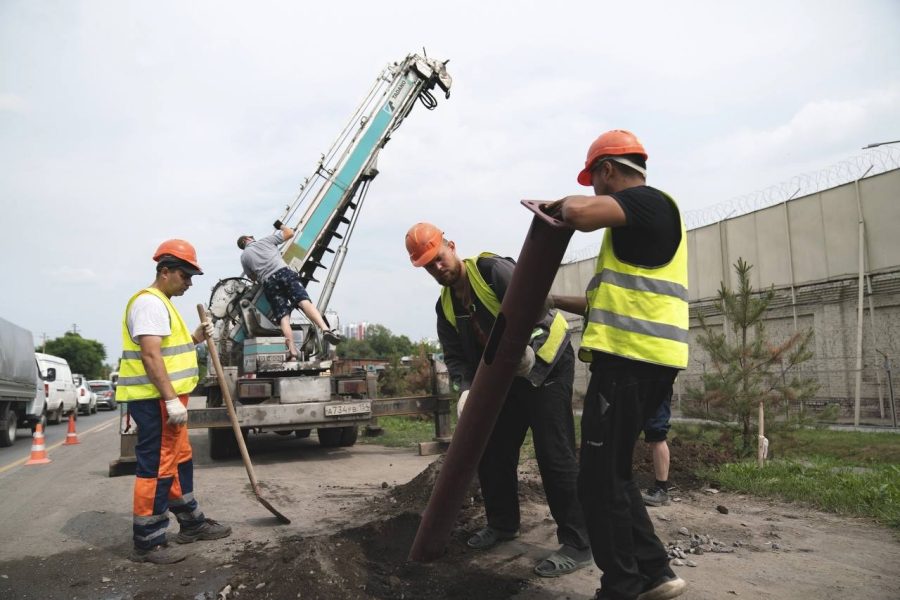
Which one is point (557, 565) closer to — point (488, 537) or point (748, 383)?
point (488, 537)

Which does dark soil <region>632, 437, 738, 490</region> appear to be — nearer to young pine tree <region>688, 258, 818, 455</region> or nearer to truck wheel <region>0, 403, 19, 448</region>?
young pine tree <region>688, 258, 818, 455</region>

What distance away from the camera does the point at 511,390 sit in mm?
3506

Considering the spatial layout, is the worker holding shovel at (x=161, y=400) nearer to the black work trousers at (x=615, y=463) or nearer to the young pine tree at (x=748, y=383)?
the black work trousers at (x=615, y=463)

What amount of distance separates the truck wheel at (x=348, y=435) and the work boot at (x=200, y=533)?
5061 millimetres

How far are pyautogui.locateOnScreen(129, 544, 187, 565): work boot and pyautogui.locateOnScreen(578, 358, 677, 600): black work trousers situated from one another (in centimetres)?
263

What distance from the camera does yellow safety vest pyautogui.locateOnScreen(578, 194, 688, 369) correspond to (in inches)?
97.3

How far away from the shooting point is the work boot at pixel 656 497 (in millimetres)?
4553

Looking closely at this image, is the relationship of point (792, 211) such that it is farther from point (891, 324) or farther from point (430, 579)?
point (430, 579)

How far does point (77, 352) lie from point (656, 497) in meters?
81.4

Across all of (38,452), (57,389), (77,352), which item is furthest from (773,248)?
(77,352)

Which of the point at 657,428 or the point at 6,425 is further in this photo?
the point at 6,425

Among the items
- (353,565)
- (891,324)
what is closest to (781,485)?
(353,565)

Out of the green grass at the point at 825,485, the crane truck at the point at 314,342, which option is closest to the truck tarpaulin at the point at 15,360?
the crane truck at the point at 314,342

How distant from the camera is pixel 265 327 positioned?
8391 mm
